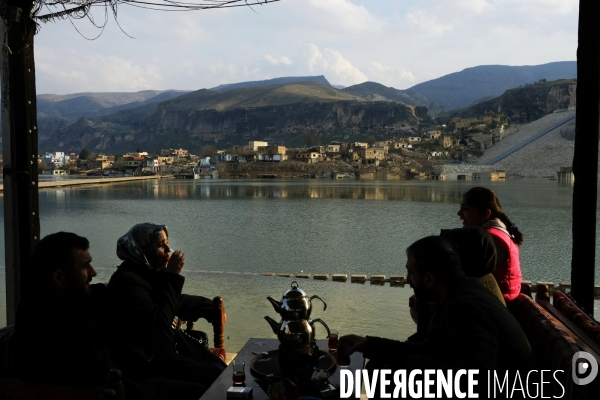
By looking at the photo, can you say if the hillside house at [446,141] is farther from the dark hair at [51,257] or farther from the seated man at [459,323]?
the dark hair at [51,257]

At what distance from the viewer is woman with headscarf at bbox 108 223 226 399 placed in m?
1.99

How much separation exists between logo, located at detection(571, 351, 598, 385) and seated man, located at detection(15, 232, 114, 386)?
4.64 feet

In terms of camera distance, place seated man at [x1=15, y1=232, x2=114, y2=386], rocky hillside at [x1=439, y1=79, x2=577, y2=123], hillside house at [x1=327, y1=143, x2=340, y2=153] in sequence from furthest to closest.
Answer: rocky hillside at [x1=439, y1=79, x2=577, y2=123] → hillside house at [x1=327, y1=143, x2=340, y2=153] → seated man at [x1=15, y1=232, x2=114, y2=386]

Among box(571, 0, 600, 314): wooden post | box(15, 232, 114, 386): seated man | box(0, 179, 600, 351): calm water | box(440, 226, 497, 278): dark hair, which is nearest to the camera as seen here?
box(15, 232, 114, 386): seated man

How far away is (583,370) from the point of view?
1.49m

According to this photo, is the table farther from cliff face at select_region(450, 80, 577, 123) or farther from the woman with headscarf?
cliff face at select_region(450, 80, 577, 123)

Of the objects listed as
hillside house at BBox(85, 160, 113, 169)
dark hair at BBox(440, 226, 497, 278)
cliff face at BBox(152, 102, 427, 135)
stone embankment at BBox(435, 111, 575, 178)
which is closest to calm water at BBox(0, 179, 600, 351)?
dark hair at BBox(440, 226, 497, 278)

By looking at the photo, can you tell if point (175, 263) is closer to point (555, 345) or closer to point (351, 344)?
point (351, 344)

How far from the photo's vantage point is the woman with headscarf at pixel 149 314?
199 centimetres

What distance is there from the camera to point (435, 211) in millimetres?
24328

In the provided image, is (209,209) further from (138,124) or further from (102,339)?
(138,124)

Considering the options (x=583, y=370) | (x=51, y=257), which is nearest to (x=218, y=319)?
(x=51, y=257)

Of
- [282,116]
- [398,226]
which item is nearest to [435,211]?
[398,226]

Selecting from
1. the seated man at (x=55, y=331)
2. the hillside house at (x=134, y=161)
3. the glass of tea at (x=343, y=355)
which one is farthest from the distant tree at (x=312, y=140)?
the seated man at (x=55, y=331)
